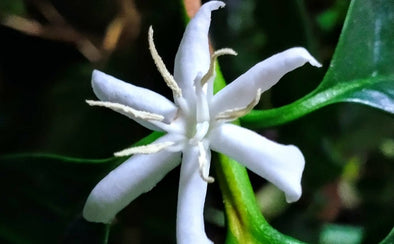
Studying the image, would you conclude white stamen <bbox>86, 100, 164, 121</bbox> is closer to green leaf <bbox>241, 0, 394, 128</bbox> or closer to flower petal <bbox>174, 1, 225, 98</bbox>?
flower petal <bbox>174, 1, 225, 98</bbox>

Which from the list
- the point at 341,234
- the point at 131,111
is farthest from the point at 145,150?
the point at 341,234

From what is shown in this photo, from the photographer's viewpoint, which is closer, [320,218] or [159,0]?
[159,0]

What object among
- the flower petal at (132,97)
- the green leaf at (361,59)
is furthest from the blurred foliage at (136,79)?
the flower petal at (132,97)

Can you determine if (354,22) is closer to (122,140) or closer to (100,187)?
(100,187)

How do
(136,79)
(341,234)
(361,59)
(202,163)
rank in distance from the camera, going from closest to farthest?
(202,163) < (361,59) < (136,79) < (341,234)

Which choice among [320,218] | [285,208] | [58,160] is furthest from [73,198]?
[320,218]

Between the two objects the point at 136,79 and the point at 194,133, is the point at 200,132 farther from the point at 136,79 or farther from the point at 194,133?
the point at 136,79
